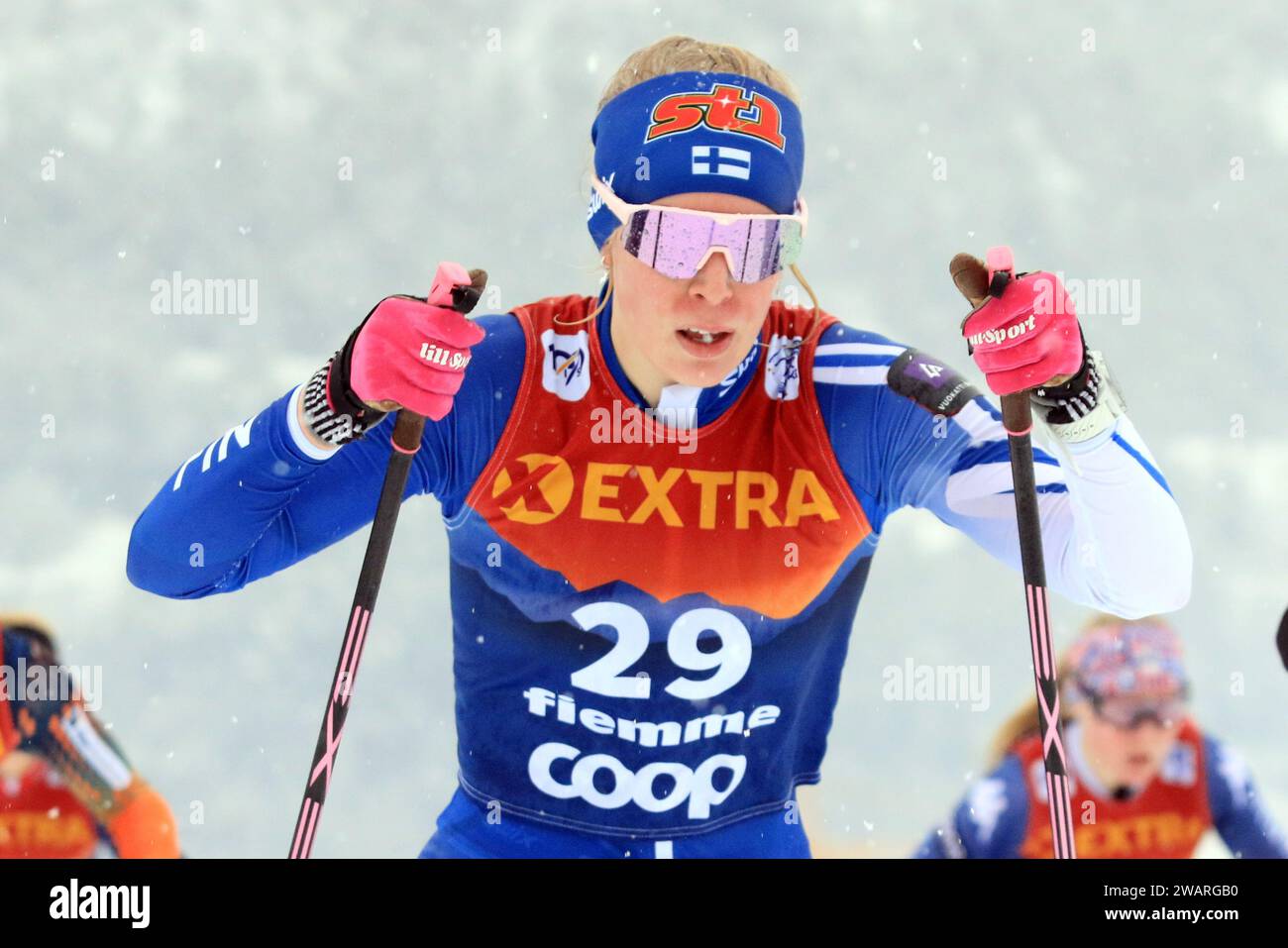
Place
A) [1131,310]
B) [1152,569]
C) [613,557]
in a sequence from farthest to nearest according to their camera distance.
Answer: [1131,310], [613,557], [1152,569]

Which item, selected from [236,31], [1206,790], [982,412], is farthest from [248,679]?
[982,412]

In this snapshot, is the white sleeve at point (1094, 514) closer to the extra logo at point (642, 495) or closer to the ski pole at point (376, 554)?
the extra logo at point (642, 495)

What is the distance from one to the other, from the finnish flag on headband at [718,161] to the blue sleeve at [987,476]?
1.29 feet

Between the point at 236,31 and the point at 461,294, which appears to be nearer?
the point at 461,294

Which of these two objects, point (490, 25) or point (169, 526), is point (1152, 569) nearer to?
point (169, 526)

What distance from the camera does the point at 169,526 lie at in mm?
2500

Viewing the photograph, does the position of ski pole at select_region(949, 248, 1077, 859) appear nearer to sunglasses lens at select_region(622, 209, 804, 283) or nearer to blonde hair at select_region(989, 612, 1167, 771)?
sunglasses lens at select_region(622, 209, 804, 283)

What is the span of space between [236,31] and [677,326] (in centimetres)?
425

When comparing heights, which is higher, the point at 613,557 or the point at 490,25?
the point at 490,25
